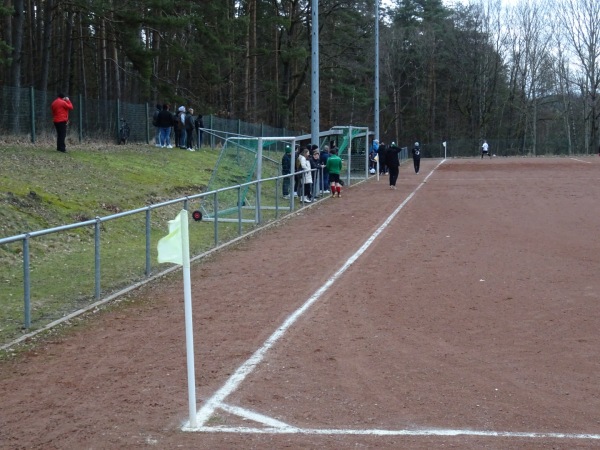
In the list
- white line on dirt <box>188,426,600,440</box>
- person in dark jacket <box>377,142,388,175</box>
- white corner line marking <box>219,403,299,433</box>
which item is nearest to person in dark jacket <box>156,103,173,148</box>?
person in dark jacket <box>377,142,388,175</box>

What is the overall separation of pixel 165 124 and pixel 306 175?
10.2 m

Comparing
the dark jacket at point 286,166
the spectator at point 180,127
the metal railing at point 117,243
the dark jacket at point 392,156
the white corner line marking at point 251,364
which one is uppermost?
the spectator at point 180,127

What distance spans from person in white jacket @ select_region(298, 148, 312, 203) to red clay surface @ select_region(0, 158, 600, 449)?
28.3 feet

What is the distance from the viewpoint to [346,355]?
8664mm

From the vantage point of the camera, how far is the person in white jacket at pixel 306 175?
25.2m

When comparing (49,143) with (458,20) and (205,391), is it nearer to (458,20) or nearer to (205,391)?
(205,391)

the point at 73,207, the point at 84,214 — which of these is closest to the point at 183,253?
the point at 84,214

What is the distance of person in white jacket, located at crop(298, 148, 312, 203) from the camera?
25.2m

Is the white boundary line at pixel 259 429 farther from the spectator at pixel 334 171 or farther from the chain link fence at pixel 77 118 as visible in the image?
the chain link fence at pixel 77 118

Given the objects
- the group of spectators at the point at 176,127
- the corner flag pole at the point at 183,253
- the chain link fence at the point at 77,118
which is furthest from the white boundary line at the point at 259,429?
the group of spectators at the point at 176,127

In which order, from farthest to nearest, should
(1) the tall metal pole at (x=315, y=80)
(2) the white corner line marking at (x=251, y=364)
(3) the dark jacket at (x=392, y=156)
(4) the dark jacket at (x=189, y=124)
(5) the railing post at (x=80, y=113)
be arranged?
(4) the dark jacket at (x=189, y=124)
(3) the dark jacket at (x=392, y=156)
(5) the railing post at (x=80, y=113)
(1) the tall metal pole at (x=315, y=80)
(2) the white corner line marking at (x=251, y=364)

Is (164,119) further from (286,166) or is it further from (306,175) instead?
(306,175)

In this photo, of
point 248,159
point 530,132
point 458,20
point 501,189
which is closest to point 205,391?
point 248,159

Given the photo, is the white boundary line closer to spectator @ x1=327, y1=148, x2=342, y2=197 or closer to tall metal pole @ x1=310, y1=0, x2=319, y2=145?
spectator @ x1=327, y1=148, x2=342, y2=197
